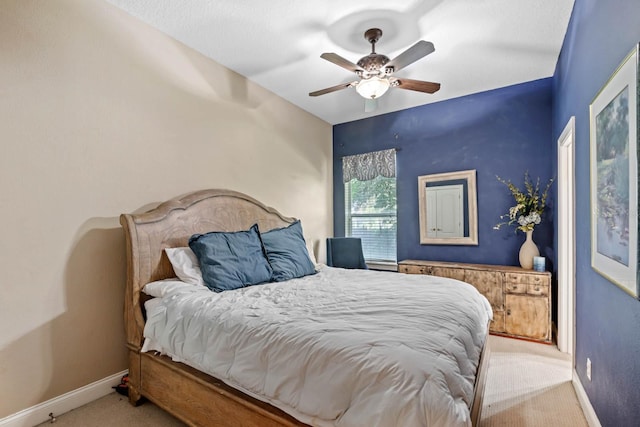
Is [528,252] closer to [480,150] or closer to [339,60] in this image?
[480,150]

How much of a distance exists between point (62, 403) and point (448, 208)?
4.11 metres

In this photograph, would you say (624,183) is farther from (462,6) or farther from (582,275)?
(462,6)

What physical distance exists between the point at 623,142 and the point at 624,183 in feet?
0.60

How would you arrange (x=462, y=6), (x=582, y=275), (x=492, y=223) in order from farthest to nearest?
(x=492, y=223)
(x=462, y=6)
(x=582, y=275)

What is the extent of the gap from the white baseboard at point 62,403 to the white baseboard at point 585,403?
310cm

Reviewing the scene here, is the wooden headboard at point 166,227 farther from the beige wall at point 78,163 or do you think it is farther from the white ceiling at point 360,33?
the white ceiling at point 360,33

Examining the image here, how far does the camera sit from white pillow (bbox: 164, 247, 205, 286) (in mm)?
2330

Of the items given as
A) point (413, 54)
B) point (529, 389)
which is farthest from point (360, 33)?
point (529, 389)

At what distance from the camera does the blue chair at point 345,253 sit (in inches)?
168

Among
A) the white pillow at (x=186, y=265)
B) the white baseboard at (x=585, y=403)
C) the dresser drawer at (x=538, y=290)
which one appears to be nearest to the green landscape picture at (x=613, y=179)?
the white baseboard at (x=585, y=403)

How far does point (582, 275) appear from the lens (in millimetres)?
2168

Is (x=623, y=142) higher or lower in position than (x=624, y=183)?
higher

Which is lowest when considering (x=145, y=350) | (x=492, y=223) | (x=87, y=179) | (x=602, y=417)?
(x=602, y=417)

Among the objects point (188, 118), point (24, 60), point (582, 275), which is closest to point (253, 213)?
point (188, 118)
